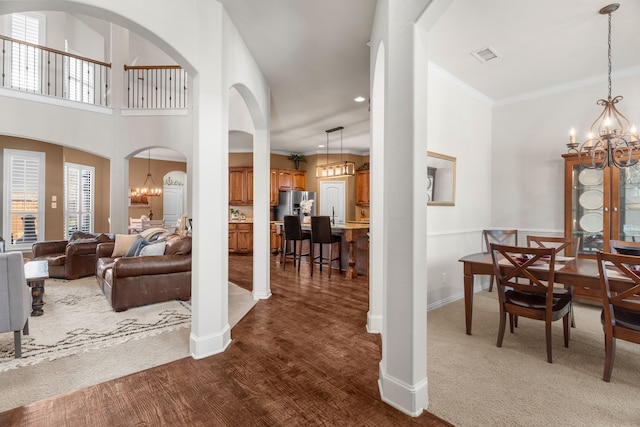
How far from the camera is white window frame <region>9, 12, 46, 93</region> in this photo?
5.53 m

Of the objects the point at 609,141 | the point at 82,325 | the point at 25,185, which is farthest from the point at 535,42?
the point at 25,185

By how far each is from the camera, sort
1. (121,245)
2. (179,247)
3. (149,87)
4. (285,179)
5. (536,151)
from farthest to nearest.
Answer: (285,179)
(149,87)
(121,245)
(536,151)
(179,247)

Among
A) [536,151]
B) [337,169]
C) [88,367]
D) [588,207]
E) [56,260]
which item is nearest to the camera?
[88,367]

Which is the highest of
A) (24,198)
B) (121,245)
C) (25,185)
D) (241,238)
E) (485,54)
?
(485,54)

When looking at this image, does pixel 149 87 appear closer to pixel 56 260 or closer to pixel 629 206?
pixel 56 260

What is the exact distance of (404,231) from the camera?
1814 mm

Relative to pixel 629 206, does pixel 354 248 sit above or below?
below

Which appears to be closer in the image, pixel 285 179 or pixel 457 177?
pixel 457 177

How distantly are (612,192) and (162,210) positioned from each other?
11097 millimetres

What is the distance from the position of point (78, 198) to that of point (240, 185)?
4.09 meters

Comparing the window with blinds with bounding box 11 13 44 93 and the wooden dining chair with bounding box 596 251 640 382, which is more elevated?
the window with blinds with bounding box 11 13 44 93

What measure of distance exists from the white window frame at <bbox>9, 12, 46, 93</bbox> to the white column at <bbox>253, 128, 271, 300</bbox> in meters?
4.46

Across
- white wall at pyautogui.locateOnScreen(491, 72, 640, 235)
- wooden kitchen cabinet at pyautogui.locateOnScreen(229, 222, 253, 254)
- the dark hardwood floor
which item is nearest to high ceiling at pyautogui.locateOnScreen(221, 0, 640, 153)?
white wall at pyautogui.locateOnScreen(491, 72, 640, 235)

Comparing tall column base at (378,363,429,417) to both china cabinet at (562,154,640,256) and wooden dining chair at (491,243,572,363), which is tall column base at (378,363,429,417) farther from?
china cabinet at (562,154,640,256)
